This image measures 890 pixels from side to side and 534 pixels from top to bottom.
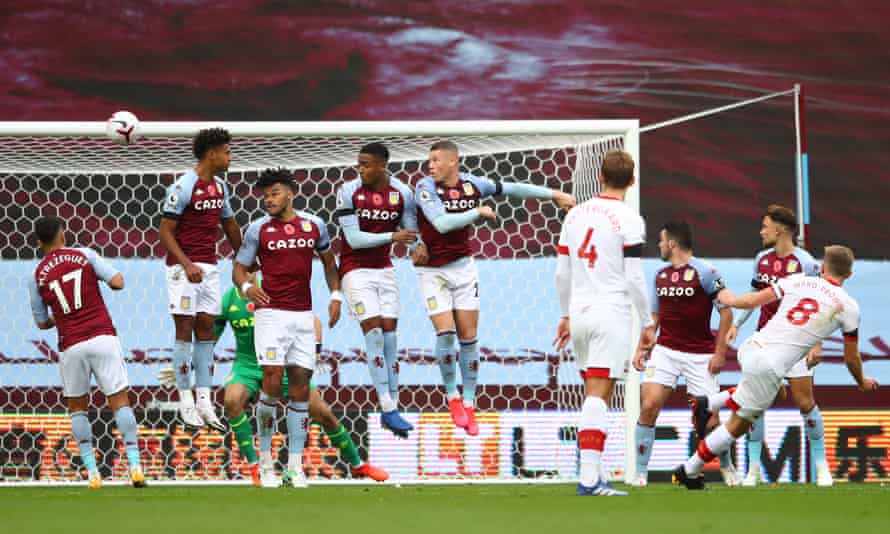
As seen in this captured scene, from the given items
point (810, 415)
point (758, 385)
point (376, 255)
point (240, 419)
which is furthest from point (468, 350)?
point (810, 415)

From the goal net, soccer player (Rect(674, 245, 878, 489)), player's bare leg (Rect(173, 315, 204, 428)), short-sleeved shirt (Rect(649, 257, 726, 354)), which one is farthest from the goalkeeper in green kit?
soccer player (Rect(674, 245, 878, 489))

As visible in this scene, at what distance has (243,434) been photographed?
836cm

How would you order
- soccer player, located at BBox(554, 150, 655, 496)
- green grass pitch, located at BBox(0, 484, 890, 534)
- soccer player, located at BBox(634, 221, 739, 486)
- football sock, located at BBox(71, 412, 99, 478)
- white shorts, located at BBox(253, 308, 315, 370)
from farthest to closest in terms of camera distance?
soccer player, located at BBox(634, 221, 739, 486) < football sock, located at BBox(71, 412, 99, 478) < white shorts, located at BBox(253, 308, 315, 370) < soccer player, located at BBox(554, 150, 655, 496) < green grass pitch, located at BBox(0, 484, 890, 534)

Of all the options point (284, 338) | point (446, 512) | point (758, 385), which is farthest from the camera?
point (284, 338)

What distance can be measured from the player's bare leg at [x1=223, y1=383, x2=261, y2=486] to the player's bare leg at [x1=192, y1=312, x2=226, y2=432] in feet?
1.10

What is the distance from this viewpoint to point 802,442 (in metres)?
11.2

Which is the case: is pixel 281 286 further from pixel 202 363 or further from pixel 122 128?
pixel 122 128

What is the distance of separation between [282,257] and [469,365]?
4.59 feet

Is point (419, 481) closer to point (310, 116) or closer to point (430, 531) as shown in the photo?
point (310, 116)

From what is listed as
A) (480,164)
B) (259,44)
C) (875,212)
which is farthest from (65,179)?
(875,212)

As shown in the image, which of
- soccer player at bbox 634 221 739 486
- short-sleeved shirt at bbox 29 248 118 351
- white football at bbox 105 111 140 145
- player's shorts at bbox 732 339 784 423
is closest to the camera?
player's shorts at bbox 732 339 784 423

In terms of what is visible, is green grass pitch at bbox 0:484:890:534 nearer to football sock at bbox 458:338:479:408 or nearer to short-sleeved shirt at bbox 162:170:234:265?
football sock at bbox 458:338:479:408

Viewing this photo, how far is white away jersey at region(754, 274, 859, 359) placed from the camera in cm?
744

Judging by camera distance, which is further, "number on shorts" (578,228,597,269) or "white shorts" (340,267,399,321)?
"white shorts" (340,267,399,321)
